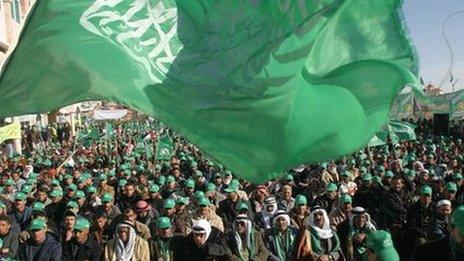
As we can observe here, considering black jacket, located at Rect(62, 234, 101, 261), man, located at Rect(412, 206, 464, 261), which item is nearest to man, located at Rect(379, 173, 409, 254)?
black jacket, located at Rect(62, 234, 101, 261)

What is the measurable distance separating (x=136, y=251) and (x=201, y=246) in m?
0.73

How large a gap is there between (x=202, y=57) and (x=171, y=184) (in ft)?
22.6

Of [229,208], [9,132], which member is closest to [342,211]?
[229,208]

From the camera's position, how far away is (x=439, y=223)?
7.47m

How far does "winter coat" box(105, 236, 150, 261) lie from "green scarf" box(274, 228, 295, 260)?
4.57 feet

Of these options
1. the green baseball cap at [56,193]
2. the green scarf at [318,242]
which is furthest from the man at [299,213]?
the green baseball cap at [56,193]

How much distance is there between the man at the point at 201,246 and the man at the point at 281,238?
0.72 m

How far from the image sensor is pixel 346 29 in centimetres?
452

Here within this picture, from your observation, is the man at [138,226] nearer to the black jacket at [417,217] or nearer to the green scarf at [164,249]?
the green scarf at [164,249]

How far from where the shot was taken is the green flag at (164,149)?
18141 millimetres

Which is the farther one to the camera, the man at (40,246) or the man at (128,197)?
the man at (128,197)

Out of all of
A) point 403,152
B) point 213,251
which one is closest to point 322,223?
point 213,251

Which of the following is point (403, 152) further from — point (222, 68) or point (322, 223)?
point (222, 68)

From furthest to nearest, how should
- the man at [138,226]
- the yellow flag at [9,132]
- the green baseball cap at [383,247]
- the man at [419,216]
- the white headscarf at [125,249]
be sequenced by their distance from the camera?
the yellow flag at [9,132] < the man at [419,216] < the man at [138,226] < the white headscarf at [125,249] < the green baseball cap at [383,247]
